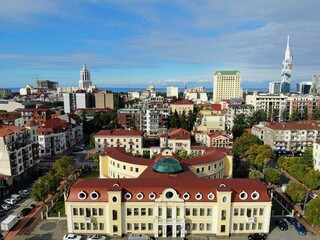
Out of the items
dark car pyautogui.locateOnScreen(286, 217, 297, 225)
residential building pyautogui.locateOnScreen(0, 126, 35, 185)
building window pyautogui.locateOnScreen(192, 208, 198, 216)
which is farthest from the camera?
residential building pyautogui.locateOnScreen(0, 126, 35, 185)

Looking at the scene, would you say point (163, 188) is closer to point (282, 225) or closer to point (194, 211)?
point (194, 211)

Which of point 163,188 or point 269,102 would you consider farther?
point 269,102

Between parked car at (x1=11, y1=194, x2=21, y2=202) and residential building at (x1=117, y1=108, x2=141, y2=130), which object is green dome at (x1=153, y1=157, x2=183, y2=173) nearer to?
parked car at (x1=11, y1=194, x2=21, y2=202)

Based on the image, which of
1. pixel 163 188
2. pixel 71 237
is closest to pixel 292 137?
pixel 163 188

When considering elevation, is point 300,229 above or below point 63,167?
below

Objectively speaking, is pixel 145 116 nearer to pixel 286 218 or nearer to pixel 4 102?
pixel 286 218

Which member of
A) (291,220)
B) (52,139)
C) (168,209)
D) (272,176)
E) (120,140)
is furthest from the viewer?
(120,140)

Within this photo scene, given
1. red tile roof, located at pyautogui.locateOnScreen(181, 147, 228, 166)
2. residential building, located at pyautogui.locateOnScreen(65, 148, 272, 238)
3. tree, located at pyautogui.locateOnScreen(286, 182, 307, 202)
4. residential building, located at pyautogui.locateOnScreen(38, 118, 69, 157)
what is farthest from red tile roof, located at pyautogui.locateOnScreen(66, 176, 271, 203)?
residential building, located at pyautogui.locateOnScreen(38, 118, 69, 157)

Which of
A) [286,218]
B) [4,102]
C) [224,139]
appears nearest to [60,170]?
[286,218]
